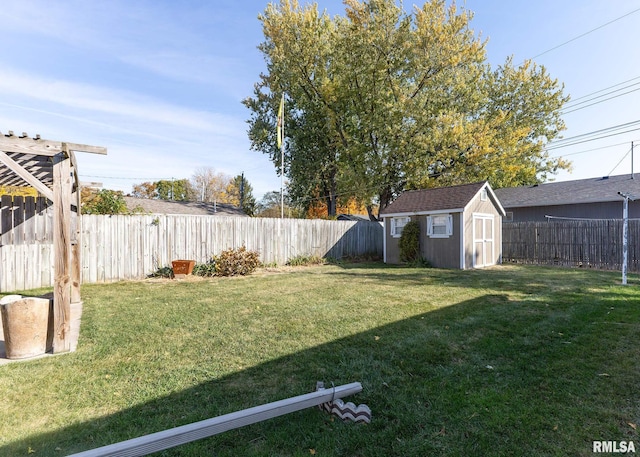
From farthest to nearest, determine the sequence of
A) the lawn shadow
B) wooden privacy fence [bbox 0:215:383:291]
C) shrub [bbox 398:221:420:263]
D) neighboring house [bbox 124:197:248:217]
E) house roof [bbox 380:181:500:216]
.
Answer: neighboring house [bbox 124:197:248:217] → shrub [bbox 398:221:420:263] → house roof [bbox 380:181:500:216] → wooden privacy fence [bbox 0:215:383:291] → the lawn shadow

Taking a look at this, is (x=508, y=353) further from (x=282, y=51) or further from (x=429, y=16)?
(x=282, y=51)

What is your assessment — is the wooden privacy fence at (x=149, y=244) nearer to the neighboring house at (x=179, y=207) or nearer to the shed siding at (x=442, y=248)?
the shed siding at (x=442, y=248)

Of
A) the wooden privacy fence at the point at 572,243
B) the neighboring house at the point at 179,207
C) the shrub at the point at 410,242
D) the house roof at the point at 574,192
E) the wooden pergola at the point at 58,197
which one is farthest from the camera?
the neighboring house at the point at 179,207

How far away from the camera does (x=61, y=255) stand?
3.90 meters

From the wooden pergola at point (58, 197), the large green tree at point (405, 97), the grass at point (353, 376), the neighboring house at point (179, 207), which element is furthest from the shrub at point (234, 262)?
the large green tree at point (405, 97)

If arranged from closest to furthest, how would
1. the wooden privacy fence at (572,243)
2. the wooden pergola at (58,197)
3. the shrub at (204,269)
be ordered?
the wooden pergola at (58,197) → the shrub at (204,269) → the wooden privacy fence at (572,243)

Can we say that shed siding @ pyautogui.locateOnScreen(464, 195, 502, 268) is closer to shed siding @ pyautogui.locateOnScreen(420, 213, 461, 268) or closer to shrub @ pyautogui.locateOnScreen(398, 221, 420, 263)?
shed siding @ pyautogui.locateOnScreen(420, 213, 461, 268)

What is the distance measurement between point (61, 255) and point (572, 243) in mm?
15829

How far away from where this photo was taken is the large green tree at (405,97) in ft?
59.6

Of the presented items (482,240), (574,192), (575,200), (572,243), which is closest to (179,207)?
(482,240)

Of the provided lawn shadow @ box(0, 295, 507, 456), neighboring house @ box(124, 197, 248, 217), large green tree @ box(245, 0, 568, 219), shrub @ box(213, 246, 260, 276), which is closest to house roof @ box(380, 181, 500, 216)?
large green tree @ box(245, 0, 568, 219)

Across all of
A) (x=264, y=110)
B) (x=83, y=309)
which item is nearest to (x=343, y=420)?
(x=83, y=309)

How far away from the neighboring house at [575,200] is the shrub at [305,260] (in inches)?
395

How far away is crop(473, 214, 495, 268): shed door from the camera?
12.3 meters
